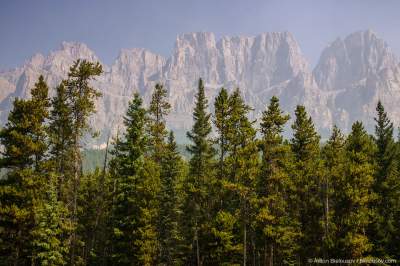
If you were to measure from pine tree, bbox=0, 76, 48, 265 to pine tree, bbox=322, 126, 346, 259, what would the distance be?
21.8m

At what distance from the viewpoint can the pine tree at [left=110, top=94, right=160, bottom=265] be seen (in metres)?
33.1

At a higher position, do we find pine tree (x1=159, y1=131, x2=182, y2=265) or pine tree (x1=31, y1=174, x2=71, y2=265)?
pine tree (x1=159, y1=131, x2=182, y2=265)

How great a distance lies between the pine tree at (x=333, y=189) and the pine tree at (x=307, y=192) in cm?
109

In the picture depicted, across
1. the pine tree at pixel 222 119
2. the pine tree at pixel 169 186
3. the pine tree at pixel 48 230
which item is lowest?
the pine tree at pixel 48 230

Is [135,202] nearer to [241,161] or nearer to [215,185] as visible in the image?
[215,185]

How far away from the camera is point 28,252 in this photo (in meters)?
30.5

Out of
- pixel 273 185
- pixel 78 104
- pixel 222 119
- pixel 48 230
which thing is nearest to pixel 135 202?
pixel 48 230

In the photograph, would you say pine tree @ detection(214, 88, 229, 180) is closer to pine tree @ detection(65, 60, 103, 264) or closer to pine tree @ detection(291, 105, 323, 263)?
pine tree @ detection(291, 105, 323, 263)

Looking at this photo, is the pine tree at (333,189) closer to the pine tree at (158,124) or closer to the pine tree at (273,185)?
the pine tree at (273,185)

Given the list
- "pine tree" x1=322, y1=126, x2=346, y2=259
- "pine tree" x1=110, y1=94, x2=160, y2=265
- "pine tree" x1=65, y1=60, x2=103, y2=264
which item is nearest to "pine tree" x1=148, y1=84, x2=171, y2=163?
"pine tree" x1=110, y1=94, x2=160, y2=265

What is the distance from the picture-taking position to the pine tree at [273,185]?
3013 cm

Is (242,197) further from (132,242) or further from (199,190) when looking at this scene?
(132,242)

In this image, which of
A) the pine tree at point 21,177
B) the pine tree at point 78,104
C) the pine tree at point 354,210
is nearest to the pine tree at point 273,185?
the pine tree at point 354,210

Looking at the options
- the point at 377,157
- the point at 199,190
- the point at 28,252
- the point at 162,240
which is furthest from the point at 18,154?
the point at 377,157
